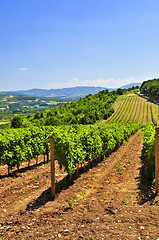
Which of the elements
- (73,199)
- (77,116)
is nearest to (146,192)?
(73,199)

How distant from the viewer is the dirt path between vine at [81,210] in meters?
6.19

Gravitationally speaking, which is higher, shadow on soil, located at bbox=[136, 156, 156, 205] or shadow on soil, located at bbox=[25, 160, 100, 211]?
shadow on soil, located at bbox=[136, 156, 156, 205]

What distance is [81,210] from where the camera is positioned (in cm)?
779

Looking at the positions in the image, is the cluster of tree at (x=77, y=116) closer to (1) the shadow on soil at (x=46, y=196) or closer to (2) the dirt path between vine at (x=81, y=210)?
(1) the shadow on soil at (x=46, y=196)

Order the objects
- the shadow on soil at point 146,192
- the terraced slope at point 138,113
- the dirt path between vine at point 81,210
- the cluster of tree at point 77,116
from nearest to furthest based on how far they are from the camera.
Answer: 1. the dirt path between vine at point 81,210
2. the shadow on soil at point 146,192
3. the terraced slope at point 138,113
4. the cluster of tree at point 77,116

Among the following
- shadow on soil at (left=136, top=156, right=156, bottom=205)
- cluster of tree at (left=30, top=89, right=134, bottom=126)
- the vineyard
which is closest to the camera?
the vineyard

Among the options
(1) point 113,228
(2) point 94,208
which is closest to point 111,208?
(2) point 94,208

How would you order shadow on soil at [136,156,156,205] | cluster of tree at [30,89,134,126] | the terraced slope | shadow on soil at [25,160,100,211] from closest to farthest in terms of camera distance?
shadow on soil at [136,156,156,205] → shadow on soil at [25,160,100,211] → the terraced slope → cluster of tree at [30,89,134,126]

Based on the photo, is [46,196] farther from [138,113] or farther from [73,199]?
[138,113]

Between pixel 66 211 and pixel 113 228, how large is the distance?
7.67 ft

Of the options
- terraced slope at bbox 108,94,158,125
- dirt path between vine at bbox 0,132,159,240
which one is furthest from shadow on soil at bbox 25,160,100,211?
terraced slope at bbox 108,94,158,125

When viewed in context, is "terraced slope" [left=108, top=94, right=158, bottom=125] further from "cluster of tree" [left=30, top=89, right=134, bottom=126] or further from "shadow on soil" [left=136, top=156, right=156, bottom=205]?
"shadow on soil" [left=136, top=156, right=156, bottom=205]

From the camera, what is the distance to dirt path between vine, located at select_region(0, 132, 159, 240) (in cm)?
619

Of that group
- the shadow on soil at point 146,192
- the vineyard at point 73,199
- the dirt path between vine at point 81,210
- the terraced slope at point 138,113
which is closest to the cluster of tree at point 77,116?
the terraced slope at point 138,113
